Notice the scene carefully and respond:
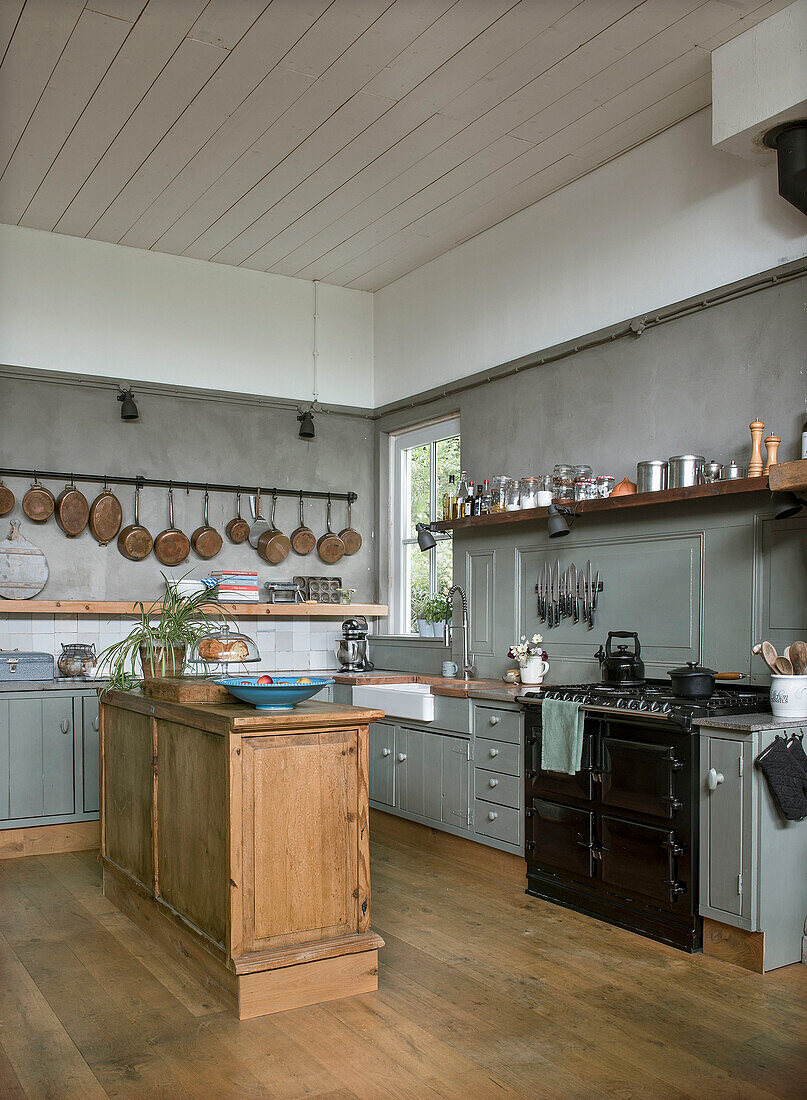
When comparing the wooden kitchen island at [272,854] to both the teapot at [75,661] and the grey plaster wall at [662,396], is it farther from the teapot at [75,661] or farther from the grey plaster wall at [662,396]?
the teapot at [75,661]

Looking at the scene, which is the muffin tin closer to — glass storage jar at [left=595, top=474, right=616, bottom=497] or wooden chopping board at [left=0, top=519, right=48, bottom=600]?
wooden chopping board at [left=0, top=519, right=48, bottom=600]

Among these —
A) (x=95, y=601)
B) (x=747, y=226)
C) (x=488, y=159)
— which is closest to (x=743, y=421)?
(x=747, y=226)

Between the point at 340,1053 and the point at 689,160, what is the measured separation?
159 inches

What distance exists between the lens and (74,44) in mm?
4082

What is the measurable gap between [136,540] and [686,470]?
3.56 metres

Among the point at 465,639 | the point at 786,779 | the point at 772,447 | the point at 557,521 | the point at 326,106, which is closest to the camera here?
the point at 786,779

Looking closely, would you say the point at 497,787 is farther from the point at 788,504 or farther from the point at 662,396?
A: the point at 662,396

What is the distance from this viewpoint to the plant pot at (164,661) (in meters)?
4.26

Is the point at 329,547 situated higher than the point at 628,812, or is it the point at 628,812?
the point at 329,547

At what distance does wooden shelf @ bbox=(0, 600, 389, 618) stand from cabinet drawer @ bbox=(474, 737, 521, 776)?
206 centimetres

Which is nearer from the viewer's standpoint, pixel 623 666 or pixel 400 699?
pixel 623 666

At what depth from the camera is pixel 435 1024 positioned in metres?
3.01

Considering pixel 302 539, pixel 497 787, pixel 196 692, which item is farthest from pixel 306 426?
pixel 196 692

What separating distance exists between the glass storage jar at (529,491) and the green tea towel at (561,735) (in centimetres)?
133
